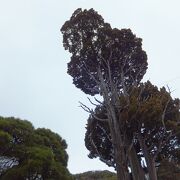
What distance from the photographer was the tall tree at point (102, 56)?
17.6 metres

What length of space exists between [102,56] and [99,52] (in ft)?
0.75

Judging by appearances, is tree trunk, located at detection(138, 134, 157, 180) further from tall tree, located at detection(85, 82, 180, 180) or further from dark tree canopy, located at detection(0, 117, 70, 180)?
dark tree canopy, located at detection(0, 117, 70, 180)

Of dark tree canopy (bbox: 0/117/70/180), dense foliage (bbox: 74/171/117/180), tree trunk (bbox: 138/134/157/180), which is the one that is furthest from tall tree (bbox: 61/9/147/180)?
dense foliage (bbox: 74/171/117/180)

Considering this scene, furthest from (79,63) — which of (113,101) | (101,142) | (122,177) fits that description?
(122,177)

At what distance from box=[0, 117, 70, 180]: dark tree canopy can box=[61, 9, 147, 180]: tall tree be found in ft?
9.47

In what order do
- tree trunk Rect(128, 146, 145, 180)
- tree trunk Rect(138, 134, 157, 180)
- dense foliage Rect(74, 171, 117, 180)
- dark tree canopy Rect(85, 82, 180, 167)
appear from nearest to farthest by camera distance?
dark tree canopy Rect(85, 82, 180, 167), tree trunk Rect(128, 146, 145, 180), tree trunk Rect(138, 134, 157, 180), dense foliage Rect(74, 171, 117, 180)

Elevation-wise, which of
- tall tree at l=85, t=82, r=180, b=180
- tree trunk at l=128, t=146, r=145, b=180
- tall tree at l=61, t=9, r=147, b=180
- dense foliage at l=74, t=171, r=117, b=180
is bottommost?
tree trunk at l=128, t=146, r=145, b=180

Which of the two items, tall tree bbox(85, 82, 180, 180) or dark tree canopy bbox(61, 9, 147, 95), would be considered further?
dark tree canopy bbox(61, 9, 147, 95)

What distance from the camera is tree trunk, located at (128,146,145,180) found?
54.9 feet

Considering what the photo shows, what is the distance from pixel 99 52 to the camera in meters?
17.6

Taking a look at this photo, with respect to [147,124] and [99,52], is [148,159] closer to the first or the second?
[147,124]

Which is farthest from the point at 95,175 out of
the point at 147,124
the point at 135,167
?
the point at 147,124

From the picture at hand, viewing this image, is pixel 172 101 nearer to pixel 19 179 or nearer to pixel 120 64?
pixel 120 64

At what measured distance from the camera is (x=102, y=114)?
18.2 metres
